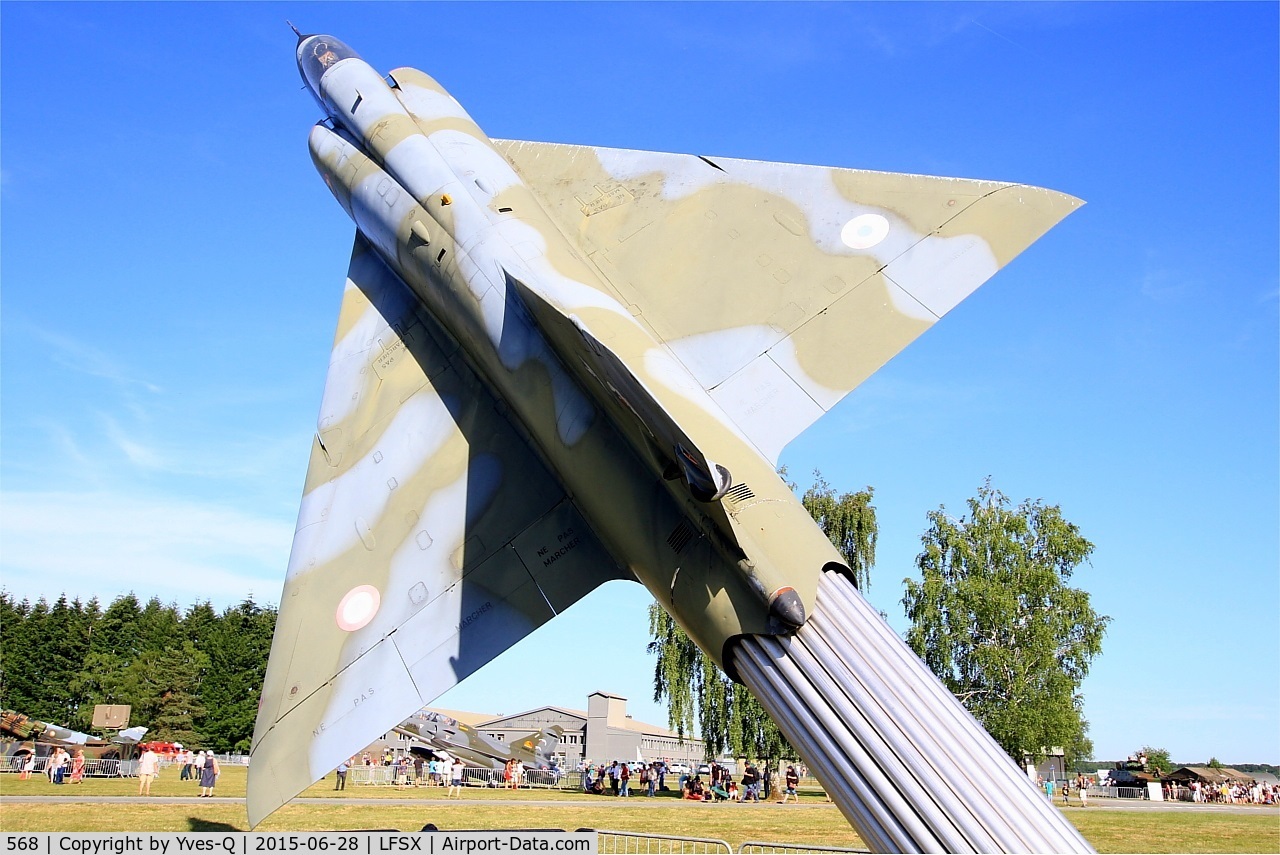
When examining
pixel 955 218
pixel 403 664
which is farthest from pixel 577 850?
pixel 955 218

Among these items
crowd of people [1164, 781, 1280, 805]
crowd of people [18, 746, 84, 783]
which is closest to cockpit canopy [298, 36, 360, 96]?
crowd of people [18, 746, 84, 783]

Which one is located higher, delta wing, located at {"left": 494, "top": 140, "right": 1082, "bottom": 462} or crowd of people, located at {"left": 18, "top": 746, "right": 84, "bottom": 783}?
delta wing, located at {"left": 494, "top": 140, "right": 1082, "bottom": 462}

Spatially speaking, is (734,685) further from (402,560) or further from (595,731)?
(595,731)

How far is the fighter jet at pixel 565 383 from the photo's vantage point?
8242 millimetres

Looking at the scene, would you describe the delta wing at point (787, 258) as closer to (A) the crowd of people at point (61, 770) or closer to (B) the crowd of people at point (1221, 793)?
(A) the crowd of people at point (61, 770)

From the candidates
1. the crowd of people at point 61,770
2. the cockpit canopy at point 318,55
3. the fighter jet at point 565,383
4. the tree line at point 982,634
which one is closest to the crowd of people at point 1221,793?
the tree line at point 982,634

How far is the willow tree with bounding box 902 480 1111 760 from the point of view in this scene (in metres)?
28.7

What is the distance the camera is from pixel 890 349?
9.72 metres

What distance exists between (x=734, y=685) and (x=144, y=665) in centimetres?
3766

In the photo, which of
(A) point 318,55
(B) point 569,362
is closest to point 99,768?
(A) point 318,55

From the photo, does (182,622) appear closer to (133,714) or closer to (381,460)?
(133,714)

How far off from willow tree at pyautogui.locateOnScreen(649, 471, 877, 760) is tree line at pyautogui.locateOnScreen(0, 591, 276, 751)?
3085 centimetres

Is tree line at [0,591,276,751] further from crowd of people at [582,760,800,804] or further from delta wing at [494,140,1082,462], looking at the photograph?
delta wing at [494,140,1082,462]

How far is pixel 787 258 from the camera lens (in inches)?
416
